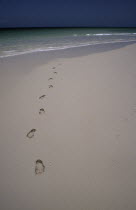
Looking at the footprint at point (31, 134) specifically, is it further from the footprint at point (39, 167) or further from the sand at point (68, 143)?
the footprint at point (39, 167)

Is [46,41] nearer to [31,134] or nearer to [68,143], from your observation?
[31,134]

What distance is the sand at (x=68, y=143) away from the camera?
4.88 ft

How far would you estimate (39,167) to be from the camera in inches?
68.5

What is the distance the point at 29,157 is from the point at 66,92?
4.81ft

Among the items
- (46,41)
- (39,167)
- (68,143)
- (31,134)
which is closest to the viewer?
(39,167)

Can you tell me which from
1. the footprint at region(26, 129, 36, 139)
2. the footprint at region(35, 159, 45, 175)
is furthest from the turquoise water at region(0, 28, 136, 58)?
the footprint at region(35, 159, 45, 175)

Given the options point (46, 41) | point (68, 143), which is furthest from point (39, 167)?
point (46, 41)

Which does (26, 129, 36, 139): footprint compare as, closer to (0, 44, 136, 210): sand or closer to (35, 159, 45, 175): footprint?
(0, 44, 136, 210): sand

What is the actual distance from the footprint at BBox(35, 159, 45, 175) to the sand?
0.03ft

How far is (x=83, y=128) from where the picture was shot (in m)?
2.22

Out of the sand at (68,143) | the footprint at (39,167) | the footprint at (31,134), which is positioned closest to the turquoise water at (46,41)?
the sand at (68,143)

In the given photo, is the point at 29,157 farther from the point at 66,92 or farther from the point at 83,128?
the point at 66,92

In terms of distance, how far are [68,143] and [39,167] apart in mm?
430

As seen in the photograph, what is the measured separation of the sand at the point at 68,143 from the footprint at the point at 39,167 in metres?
0.01
